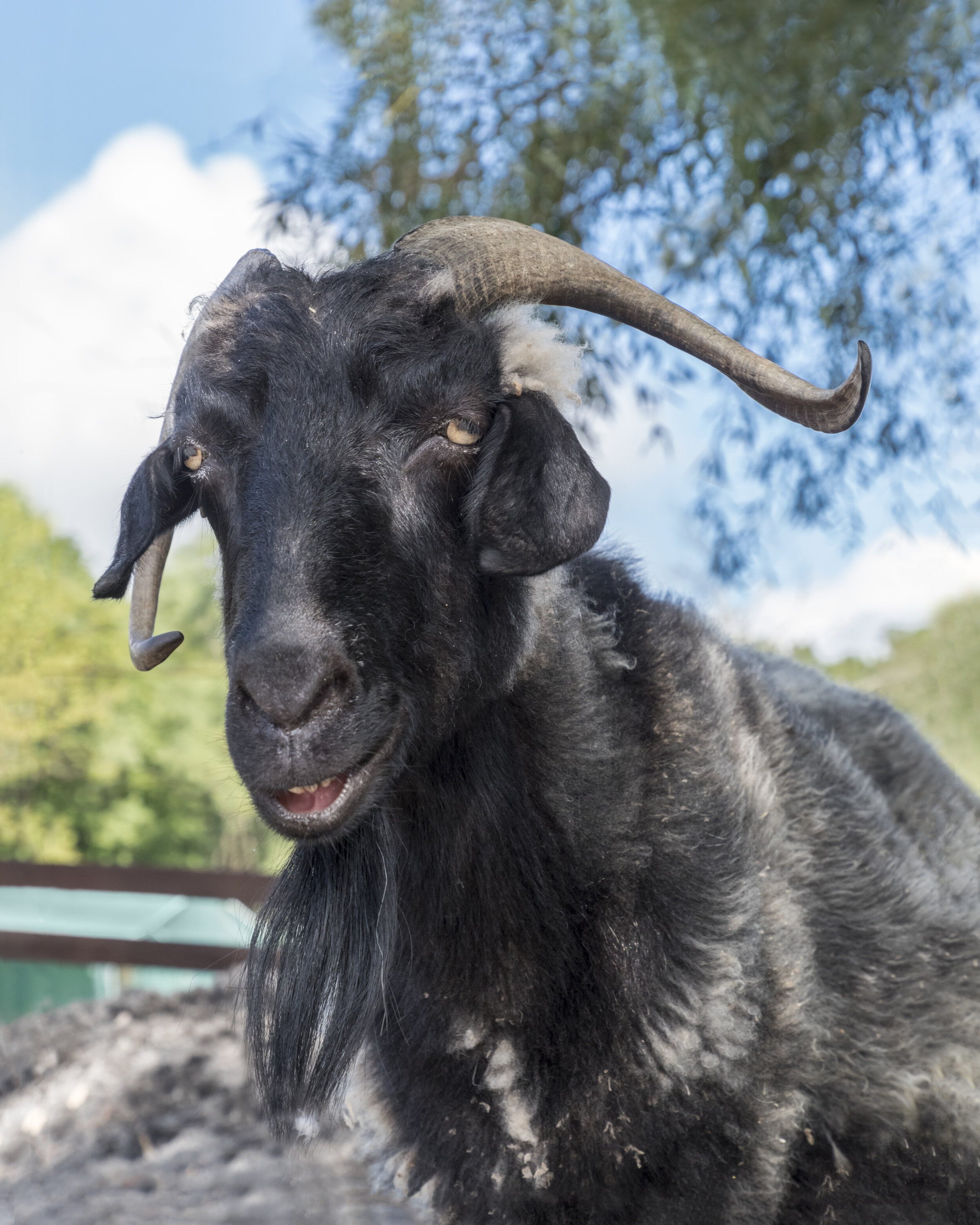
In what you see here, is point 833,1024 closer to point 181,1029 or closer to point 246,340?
point 246,340

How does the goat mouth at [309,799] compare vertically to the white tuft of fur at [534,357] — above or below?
below

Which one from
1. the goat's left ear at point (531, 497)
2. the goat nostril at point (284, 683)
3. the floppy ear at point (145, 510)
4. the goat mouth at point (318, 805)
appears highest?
the goat's left ear at point (531, 497)

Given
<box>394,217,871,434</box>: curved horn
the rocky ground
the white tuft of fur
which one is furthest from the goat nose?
the rocky ground

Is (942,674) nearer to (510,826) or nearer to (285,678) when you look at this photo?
(510,826)

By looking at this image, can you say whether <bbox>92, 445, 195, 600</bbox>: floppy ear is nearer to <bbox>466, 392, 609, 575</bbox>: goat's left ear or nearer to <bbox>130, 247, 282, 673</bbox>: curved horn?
<bbox>130, 247, 282, 673</bbox>: curved horn

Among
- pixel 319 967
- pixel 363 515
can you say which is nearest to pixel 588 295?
pixel 363 515

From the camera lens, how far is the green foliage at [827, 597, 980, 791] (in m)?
9.23

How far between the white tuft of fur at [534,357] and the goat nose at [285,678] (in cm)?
87

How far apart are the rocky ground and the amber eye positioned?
2.58 meters

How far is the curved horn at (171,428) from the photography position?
8.67 feet

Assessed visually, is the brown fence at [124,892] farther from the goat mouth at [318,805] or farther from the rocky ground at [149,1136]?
the goat mouth at [318,805]

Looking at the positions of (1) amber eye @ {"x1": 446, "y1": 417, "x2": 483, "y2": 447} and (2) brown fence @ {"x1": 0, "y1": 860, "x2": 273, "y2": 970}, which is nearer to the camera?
(1) amber eye @ {"x1": 446, "y1": 417, "x2": 483, "y2": 447}

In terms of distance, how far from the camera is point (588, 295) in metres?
2.76

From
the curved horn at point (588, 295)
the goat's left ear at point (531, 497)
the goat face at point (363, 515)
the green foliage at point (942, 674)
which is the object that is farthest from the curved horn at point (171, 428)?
the green foliage at point (942, 674)
